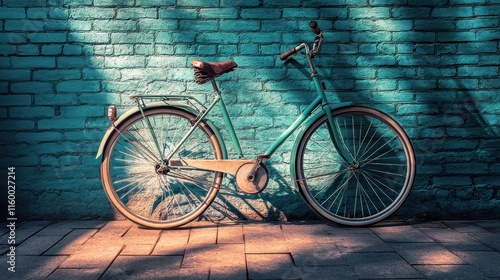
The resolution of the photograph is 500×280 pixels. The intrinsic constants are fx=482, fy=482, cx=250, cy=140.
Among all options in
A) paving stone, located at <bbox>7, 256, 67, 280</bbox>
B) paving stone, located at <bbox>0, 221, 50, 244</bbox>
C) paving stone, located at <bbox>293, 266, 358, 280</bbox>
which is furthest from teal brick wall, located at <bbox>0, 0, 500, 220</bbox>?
paving stone, located at <bbox>293, 266, 358, 280</bbox>

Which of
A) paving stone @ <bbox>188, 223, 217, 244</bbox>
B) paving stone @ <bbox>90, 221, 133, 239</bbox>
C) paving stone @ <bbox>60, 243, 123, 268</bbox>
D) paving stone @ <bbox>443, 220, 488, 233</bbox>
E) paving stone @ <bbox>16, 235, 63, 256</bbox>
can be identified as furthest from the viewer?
paving stone @ <bbox>443, 220, 488, 233</bbox>

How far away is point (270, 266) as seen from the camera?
2.66 meters

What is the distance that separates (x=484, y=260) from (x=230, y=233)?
1.58 m

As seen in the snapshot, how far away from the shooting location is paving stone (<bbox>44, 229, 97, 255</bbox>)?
2924mm

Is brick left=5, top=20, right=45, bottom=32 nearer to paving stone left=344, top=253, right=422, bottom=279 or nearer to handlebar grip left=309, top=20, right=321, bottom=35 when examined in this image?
handlebar grip left=309, top=20, right=321, bottom=35

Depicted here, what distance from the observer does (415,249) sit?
2947mm

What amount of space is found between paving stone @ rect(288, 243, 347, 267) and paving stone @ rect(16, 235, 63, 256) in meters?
1.52

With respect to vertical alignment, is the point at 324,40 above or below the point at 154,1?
below

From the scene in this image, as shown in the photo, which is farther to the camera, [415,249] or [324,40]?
[324,40]

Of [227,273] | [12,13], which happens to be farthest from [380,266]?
[12,13]

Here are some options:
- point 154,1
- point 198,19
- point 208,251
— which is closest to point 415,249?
point 208,251

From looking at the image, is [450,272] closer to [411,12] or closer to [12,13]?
[411,12]

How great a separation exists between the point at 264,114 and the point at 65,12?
1648 mm

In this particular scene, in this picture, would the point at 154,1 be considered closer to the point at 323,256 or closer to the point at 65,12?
the point at 65,12
